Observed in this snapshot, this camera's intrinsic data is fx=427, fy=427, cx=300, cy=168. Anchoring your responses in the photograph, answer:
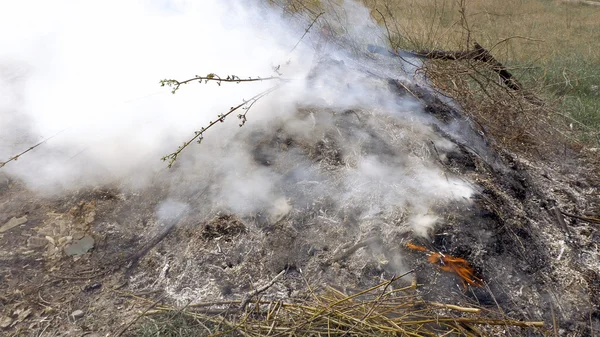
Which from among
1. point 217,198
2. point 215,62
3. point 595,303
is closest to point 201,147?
Answer: point 217,198

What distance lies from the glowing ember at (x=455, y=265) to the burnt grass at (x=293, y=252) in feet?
0.15

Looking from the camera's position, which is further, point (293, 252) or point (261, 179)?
point (261, 179)

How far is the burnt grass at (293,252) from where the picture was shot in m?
3.09

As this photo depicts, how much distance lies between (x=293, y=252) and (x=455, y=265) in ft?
4.05

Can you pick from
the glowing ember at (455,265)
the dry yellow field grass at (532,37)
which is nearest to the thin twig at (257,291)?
the glowing ember at (455,265)

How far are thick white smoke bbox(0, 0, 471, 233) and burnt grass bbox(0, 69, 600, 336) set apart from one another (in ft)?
0.49

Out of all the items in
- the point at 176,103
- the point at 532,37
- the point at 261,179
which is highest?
the point at 532,37

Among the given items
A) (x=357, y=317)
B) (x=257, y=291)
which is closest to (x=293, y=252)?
(x=257, y=291)

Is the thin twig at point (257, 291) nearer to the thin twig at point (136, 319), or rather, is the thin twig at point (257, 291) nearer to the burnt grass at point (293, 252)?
the burnt grass at point (293, 252)

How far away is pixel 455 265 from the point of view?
323 cm

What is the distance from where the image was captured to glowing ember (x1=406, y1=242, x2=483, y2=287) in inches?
125

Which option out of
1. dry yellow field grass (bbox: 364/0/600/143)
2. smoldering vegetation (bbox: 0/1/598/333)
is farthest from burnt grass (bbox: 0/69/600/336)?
dry yellow field grass (bbox: 364/0/600/143)

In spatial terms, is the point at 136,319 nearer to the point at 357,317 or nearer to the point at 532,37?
the point at 357,317

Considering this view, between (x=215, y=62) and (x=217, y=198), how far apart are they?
1.99 metres
